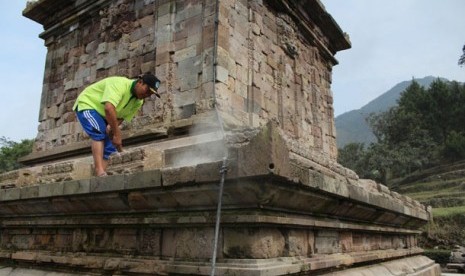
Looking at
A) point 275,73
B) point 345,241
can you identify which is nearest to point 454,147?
point 275,73

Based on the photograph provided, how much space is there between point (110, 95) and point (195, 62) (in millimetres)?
2666

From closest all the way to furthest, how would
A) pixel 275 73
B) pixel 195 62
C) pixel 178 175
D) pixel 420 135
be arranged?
pixel 178 175
pixel 195 62
pixel 275 73
pixel 420 135

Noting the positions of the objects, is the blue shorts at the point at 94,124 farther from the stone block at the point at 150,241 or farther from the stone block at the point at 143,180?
the stone block at the point at 150,241

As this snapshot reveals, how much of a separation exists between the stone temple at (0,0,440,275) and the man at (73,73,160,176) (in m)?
0.26

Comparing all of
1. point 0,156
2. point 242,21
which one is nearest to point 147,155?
point 242,21

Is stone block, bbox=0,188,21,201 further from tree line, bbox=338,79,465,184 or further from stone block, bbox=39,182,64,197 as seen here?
tree line, bbox=338,79,465,184

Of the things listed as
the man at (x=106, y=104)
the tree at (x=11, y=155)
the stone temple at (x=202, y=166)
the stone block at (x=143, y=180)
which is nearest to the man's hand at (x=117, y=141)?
the man at (x=106, y=104)

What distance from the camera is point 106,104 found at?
4367mm

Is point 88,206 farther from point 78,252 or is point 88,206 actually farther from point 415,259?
point 415,259

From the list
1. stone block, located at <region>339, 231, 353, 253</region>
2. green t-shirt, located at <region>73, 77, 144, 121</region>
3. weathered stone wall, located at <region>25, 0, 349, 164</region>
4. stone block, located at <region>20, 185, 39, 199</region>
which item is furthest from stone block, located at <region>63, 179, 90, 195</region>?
stone block, located at <region>339, 231, 353, 253</region>

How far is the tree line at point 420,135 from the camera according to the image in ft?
141

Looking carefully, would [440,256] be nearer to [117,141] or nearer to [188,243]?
[117,141]

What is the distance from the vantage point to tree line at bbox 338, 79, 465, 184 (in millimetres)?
43000

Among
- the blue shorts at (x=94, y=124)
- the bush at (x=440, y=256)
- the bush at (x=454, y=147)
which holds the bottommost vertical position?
the bush at (x=440, y=256)
